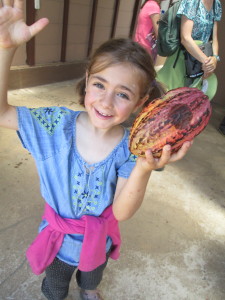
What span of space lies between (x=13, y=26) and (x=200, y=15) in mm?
1678

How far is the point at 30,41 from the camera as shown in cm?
416

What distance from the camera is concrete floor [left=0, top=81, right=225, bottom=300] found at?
5.57 ft

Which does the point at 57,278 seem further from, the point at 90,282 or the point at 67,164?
the point at 67,164

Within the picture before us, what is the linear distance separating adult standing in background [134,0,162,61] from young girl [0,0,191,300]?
5.84ft

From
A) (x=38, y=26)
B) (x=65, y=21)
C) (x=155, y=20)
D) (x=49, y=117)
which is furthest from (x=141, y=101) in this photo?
(x=65, y=21)

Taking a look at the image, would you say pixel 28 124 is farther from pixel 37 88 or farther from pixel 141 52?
pixel 37 88

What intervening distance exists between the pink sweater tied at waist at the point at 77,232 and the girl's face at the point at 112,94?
405mm

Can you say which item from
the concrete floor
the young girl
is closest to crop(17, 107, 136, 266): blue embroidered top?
the young girl

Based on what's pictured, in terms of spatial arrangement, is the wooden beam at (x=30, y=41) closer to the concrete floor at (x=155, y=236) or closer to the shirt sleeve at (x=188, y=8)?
the concrete floor at (x=155, y=236)

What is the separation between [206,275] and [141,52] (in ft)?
4.88

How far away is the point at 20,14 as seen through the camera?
0.98m

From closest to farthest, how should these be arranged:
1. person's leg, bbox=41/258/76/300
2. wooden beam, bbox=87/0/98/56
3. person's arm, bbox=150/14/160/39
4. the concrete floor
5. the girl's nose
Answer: the girl's nose, person's leg, bbox=41/258/76/300, the concrete floor, person's arm, bbox=150/14/160/39, wooden beam, bbox=87/0/98/56

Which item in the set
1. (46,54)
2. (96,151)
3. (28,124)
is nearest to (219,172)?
(96,151)

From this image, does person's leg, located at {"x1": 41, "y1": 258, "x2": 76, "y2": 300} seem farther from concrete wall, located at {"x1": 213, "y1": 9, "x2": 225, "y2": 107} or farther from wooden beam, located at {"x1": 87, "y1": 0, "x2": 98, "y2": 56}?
concrete wall, located at {"x1": 213, "y1": 9, "x2": 225, "y2": 107}
